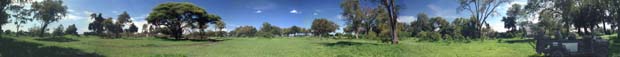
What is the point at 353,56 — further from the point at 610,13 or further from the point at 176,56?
the point at 610,13

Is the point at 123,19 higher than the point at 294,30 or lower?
higher

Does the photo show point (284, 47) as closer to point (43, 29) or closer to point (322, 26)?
point (322, 26)

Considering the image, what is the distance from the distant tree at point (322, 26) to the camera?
660 centimetres

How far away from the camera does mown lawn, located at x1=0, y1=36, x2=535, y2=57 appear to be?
6.36 m

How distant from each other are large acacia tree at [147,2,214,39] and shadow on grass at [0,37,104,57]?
0.84 meters

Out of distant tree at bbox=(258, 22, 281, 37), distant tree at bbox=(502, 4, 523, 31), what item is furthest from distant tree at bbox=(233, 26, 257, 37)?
distant tree at bbox=(502, 4, 523, 31)

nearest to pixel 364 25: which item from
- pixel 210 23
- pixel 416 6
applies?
pixel 416 6

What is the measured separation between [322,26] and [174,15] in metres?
1.52

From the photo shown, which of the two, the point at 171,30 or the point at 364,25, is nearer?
the point at 171,30

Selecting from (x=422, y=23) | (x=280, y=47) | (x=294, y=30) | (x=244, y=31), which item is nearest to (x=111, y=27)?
(x=244, y=31)

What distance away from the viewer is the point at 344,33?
22.7 ft

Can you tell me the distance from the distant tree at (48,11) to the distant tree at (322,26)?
241 cm

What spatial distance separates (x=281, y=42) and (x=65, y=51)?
222 centimetres

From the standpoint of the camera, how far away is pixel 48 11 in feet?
20.4
